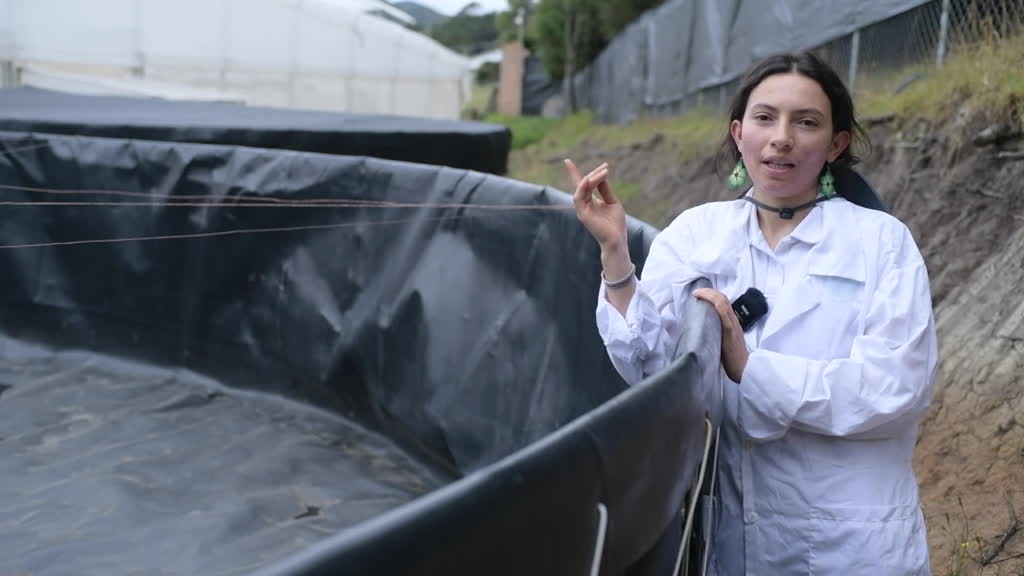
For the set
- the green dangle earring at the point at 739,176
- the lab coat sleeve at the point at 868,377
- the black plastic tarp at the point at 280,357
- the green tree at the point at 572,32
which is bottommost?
the black plastic tarp at the point at 280,357

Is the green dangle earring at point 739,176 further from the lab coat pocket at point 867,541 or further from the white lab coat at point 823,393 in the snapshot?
the lab coat pocket at point 867,541

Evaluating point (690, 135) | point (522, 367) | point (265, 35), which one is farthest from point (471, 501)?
point (265, 35)

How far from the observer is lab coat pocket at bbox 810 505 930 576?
1.72 meters

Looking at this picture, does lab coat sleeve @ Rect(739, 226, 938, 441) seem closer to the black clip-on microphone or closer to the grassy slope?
the black clip-on microphone

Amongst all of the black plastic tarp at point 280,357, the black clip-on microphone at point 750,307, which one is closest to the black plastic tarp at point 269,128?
the black plastic tarp at point 280,357

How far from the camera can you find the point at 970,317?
141 inches

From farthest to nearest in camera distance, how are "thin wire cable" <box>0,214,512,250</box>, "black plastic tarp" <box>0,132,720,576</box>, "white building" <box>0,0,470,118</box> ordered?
"white building" <box>0,0,470,118</box> → "thin wire cable" <box>0,214,512,250</box> → "black plastic tarp" <box>0,132,720,576</box>

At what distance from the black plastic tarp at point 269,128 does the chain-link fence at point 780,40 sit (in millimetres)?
2728

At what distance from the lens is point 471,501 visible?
3.70ft

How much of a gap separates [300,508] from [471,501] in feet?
8.60

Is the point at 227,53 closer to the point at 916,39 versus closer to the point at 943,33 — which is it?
the point at 916,39

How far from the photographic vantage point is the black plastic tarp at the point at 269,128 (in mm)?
5945

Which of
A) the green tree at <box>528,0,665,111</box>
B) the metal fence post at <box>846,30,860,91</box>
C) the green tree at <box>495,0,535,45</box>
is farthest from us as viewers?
the green tree at <box>495,0,535,45</box>

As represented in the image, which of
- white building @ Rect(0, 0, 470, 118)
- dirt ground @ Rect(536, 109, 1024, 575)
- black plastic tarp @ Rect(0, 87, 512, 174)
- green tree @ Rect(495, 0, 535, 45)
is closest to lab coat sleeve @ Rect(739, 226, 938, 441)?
dirt ground @ Rect(536, 109, 1024, 575)
